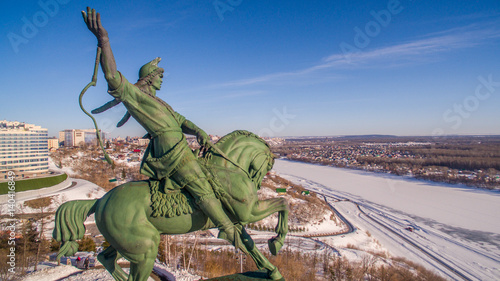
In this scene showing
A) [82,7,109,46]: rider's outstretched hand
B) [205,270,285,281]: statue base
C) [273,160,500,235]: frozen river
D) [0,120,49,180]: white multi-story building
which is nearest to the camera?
[82,7,109,46]: rider's outstretched hand

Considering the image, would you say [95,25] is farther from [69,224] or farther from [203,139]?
[69,224]

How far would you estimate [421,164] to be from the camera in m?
74.8

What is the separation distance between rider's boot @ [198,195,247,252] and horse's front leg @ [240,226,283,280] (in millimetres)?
241

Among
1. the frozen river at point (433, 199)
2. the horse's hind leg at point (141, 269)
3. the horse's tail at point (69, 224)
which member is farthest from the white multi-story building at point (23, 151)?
the frozen river at point (433, 199)

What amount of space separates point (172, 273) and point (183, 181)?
708cm

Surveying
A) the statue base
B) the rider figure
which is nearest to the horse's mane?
the rider figure

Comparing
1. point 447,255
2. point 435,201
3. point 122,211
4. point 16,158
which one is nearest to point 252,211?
point 122,211

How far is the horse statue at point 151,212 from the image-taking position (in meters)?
3.74

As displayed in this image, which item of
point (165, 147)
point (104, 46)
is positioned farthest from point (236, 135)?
point (104, 46)

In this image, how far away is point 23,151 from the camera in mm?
24328

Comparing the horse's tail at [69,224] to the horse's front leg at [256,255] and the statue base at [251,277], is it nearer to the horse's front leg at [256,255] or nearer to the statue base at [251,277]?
the horse's front leg at [256,255]

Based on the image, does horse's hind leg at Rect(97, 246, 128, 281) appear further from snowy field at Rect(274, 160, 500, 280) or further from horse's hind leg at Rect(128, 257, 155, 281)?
snowy field at Rect(274, 160, 500, 280)

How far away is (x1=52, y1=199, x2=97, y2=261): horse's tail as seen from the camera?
3.84 m

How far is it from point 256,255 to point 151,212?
1878mm
